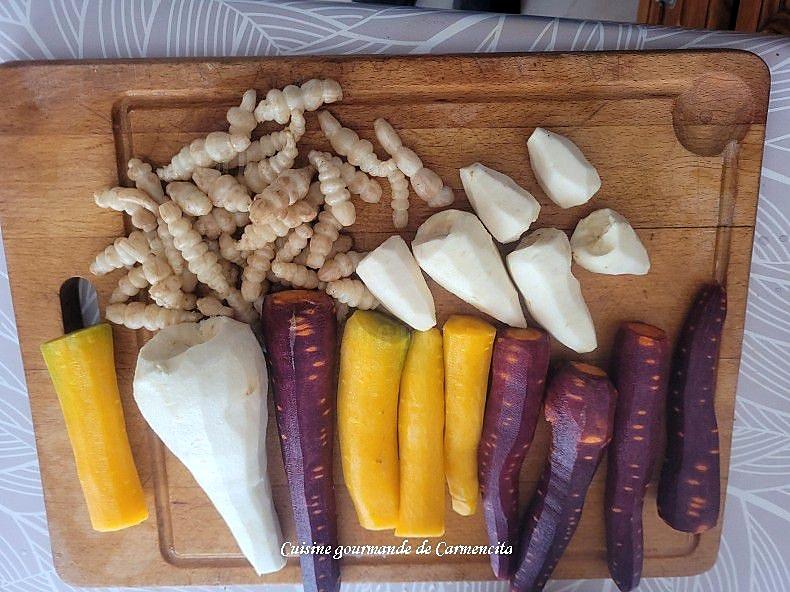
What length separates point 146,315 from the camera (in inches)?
39.9

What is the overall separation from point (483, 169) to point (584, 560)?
806 millimetres

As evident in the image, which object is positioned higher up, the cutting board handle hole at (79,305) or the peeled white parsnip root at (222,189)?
the peeled white parsnip root at (222,189)

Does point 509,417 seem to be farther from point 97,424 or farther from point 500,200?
point 97,424

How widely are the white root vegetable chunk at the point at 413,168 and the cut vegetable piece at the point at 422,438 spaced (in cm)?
24

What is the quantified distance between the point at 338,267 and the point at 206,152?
0.28m

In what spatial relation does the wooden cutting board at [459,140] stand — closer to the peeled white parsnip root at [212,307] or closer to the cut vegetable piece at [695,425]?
the cut vegetable piece at [695,425]

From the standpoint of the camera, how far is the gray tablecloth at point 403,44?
3.26ft

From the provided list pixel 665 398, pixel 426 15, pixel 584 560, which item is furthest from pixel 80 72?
pixel 584 560

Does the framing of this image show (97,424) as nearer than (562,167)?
No

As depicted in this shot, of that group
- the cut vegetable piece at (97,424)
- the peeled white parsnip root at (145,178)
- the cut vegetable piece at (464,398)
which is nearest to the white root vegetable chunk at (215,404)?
the cut vegetable piece at (97,424)

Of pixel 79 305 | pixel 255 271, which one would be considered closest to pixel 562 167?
pixel 255 271

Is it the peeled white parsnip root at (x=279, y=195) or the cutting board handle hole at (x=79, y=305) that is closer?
the peeled white parsnip root at (x=279, y=195)

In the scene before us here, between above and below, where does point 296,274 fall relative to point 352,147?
below

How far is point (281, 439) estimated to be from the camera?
1.07 meters
